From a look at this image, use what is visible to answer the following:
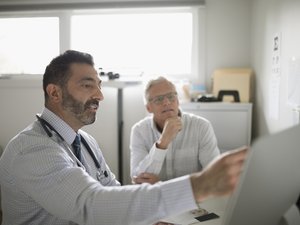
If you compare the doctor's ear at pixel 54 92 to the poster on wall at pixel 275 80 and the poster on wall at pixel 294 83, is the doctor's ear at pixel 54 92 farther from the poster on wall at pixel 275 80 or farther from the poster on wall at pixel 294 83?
the poster on wall at pixel 275 80

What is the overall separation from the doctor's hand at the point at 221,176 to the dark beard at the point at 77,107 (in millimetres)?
655

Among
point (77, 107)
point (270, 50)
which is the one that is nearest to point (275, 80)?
point (270, 50)

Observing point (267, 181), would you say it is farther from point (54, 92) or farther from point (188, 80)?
point (188, 80)

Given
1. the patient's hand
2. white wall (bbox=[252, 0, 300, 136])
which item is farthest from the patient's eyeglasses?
white wall (bbox=[252, 0, 300, 136])

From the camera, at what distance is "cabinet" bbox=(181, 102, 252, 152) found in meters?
2.52

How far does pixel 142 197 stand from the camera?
764 mm

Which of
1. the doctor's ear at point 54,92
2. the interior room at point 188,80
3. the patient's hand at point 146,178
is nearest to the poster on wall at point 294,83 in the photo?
the interior room at point 188,80

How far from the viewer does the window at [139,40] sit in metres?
3.01

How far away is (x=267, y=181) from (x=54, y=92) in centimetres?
88

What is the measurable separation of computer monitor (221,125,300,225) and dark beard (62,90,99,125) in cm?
77

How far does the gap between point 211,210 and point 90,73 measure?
2.45 ft

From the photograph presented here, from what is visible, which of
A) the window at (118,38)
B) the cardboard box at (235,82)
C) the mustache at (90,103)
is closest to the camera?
the mustache at (90,103)

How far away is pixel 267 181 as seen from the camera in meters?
0.61

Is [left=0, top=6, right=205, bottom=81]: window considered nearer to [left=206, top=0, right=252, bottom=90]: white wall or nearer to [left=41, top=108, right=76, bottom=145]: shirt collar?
[left=206, top=0, right=252, bottom=90]: white wall
